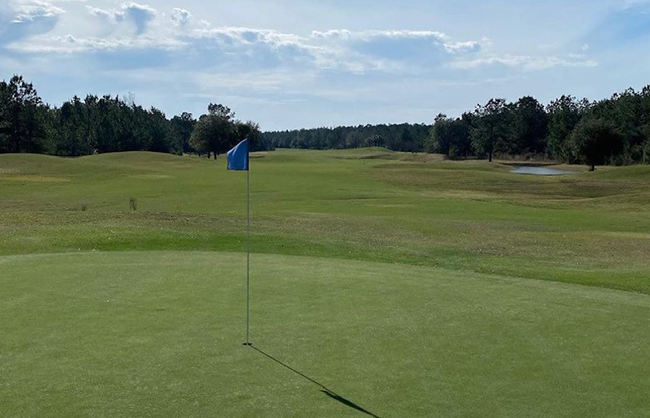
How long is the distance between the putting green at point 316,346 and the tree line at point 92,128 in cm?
10151

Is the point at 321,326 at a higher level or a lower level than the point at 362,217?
higher

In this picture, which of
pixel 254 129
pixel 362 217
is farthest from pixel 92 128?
pixel 362 217

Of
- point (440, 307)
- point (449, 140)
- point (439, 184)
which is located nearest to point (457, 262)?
point (440, 307)

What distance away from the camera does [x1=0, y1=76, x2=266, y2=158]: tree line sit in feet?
348

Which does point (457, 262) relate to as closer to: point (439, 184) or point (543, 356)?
point (543, 356)

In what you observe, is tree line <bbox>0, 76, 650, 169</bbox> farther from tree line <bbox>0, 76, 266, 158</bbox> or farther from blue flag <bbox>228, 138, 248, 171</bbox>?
blue flag <bbox>228, 138, 248, 171</bbox>

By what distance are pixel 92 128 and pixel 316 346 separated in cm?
12202

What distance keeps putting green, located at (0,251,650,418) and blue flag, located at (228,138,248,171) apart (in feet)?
7.22

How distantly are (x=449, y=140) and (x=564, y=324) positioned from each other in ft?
448

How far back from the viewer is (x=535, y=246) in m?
22.6

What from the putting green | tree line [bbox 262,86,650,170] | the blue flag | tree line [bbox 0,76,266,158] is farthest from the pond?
the blue flag

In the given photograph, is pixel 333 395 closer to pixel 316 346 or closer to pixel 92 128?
pixel 316 346

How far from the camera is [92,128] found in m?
122

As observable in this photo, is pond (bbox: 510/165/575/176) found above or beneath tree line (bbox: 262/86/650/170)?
beneath
